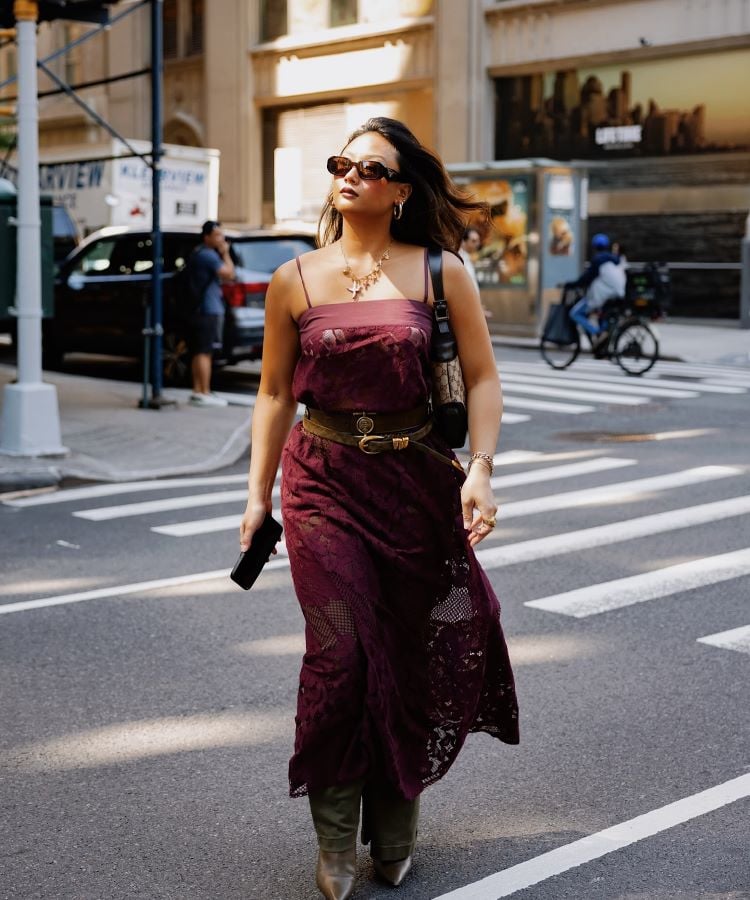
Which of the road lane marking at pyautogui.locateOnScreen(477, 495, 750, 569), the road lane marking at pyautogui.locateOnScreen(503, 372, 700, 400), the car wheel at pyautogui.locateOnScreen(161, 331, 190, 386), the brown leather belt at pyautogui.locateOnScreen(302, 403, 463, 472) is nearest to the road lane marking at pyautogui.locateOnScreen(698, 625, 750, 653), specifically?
the road lane marking at pyautogui.locateOnScreen(477, 495, 750, 569)

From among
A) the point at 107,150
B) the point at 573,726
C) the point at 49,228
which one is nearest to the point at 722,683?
the point at 573,726

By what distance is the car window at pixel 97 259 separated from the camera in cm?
1856

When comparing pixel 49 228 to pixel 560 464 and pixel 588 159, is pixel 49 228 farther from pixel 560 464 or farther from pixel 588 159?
pixel 588 159

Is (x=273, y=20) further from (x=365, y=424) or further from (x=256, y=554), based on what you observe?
(x=365, y=424)

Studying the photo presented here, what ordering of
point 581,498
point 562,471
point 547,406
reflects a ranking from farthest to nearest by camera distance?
point 547,406
point 562,471
point 581,498

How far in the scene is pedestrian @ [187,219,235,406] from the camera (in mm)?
14594

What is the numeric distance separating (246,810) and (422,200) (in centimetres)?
186

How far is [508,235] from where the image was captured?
2453 cm

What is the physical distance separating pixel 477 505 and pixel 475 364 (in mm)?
402

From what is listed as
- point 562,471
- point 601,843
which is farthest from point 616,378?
point 601,843

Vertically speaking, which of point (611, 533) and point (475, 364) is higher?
point (475, 364)

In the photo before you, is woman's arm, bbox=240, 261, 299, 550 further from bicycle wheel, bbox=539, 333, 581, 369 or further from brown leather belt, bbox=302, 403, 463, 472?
bicycle wheel, bbox=539, 333, 581, 369

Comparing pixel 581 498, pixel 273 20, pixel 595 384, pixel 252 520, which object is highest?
pixel 273 20

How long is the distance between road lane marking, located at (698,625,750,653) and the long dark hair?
2.77 metres
